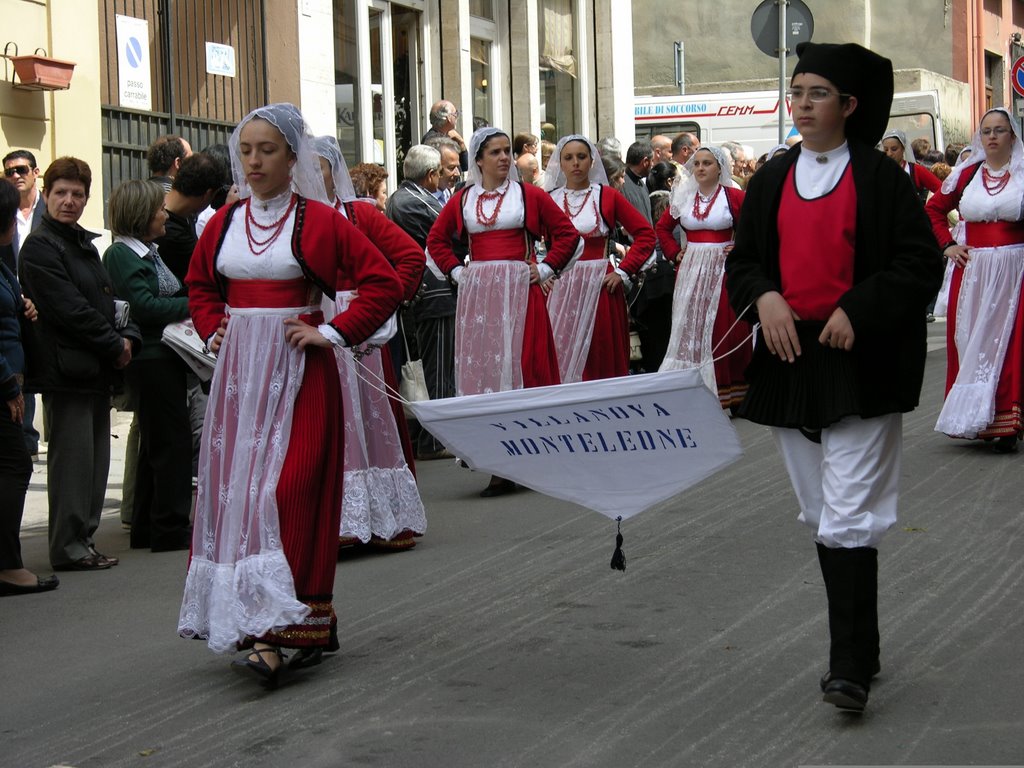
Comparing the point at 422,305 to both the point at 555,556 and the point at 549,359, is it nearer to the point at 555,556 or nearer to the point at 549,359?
the point at 549,359

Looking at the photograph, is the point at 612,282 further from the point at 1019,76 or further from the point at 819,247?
the point at 1019,76

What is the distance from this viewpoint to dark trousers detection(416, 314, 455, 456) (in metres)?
11.8

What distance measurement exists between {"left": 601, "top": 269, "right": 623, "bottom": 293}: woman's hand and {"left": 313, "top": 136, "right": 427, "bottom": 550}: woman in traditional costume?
3470 mm

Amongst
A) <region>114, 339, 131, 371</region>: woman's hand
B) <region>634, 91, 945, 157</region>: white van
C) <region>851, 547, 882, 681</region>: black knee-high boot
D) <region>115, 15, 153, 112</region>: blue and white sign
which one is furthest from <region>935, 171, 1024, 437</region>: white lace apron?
<region>634, 91, 945, 157</region>: white van

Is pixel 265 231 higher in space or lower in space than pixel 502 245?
lower

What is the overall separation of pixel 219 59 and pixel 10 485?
9275mm

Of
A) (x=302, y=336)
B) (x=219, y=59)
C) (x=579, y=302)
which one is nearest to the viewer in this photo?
(x=302, y=336)

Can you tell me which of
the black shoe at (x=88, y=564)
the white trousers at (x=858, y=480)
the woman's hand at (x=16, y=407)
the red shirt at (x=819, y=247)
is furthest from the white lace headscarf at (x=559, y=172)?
the white trousers at (x=858, y=480)

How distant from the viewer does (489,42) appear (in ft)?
69.3

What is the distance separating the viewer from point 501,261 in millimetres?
10133

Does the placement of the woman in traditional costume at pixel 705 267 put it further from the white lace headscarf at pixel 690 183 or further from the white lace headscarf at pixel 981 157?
the white lace headscarf at pixel 981 157

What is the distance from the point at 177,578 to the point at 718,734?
141 inches

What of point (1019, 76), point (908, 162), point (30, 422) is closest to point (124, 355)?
point (30, 422)

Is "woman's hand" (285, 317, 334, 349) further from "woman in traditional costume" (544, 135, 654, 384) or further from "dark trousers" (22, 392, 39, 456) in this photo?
"woman in traditional costume" (544, 135, 654, 384)
